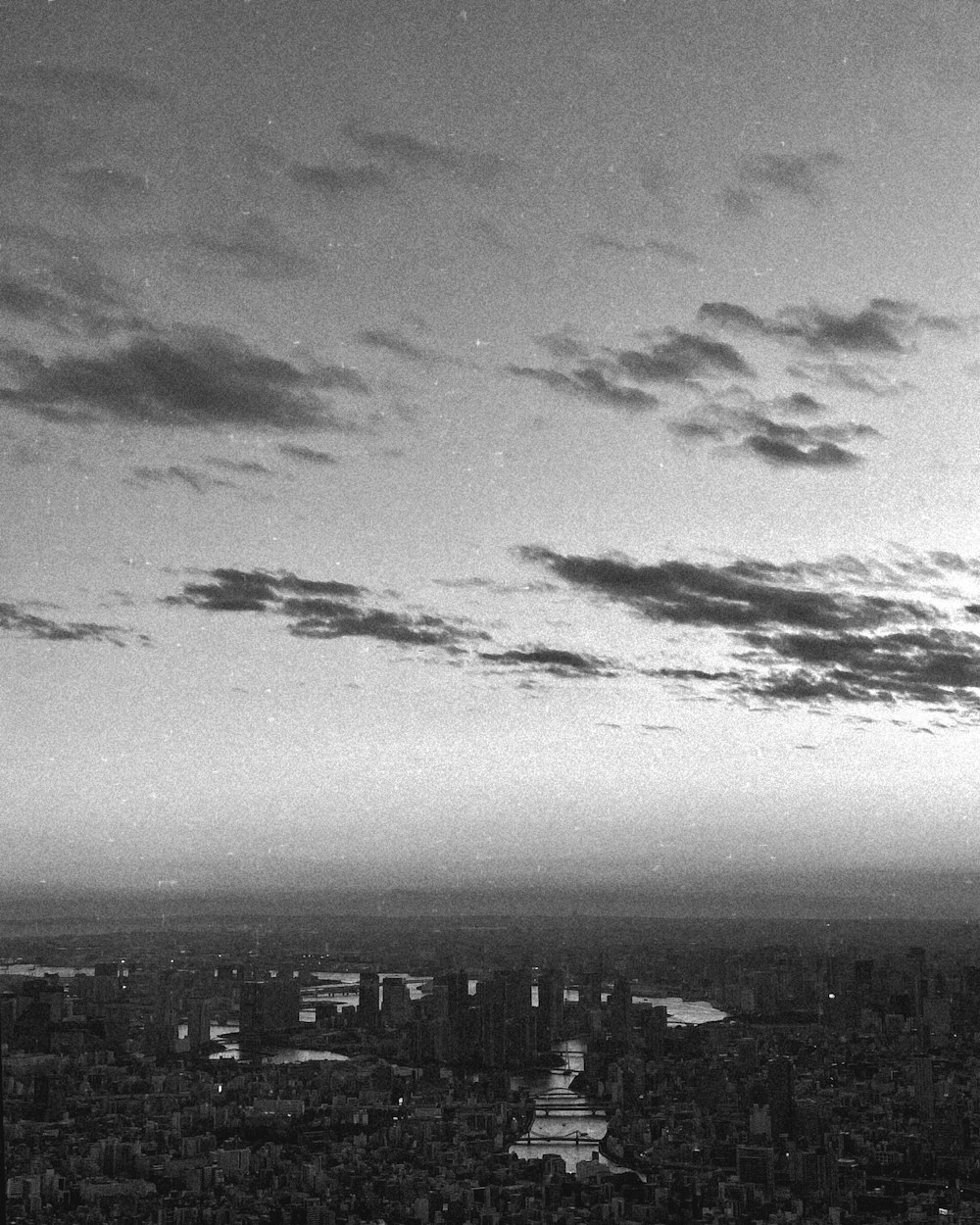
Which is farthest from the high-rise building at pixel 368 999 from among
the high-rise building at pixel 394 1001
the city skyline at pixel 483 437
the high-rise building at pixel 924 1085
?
the high-rise building at pixel 924 1085

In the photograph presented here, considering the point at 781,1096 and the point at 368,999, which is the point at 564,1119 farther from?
the point at 368,999

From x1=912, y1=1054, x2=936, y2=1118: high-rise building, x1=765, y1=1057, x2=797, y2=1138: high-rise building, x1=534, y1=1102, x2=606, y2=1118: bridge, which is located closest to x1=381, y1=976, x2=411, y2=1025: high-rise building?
x1=534, y1=1102, x2=606, y2=1118: bridge

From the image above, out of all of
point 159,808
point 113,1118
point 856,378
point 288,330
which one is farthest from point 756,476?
point 113,1118

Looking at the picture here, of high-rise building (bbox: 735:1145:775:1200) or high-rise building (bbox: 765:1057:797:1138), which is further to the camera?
high-rise building (bbox: 765:1057:797:1138)

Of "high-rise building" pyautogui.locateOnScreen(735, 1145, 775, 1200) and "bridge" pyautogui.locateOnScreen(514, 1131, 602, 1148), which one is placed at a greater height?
"bridge" pyautogui.locateOnScreen(514, 1131, 602, 1148)

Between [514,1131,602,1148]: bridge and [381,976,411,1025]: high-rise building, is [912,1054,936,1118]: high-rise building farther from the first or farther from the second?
[381,976,411,1025]: high-rise building

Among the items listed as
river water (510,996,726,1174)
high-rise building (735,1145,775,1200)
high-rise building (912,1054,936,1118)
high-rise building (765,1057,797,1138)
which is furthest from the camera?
high-rise building (912,1054,936,1118)

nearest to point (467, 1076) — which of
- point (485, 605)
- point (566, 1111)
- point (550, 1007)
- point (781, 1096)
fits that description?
point (566, 1111)
